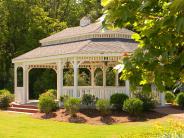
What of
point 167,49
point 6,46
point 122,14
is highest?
point 6,46

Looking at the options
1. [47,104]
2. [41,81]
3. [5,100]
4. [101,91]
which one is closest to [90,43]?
[101,91]

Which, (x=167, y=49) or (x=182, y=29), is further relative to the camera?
(x=167, y=49)

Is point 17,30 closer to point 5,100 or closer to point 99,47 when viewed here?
point 5,100

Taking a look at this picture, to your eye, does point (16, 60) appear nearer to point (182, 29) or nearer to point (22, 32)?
point (22, 32)

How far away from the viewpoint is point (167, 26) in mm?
4195

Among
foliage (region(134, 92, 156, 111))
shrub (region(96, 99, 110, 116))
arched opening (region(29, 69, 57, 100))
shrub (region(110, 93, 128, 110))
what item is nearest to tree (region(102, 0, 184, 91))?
shrub (region(96, 99, 110, 116))

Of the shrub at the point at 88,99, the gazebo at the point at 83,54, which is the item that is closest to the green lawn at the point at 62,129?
the shrub at the point at 88,99

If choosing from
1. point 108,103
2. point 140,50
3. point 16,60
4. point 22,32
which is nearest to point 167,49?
point 140,50

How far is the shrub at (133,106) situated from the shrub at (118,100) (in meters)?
1.10

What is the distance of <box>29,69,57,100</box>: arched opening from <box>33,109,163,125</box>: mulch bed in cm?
1435

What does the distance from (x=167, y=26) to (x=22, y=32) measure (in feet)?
132

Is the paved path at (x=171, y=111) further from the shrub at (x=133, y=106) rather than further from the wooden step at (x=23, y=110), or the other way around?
the wooden step at (x=23, y=110)

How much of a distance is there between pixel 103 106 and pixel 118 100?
153cm

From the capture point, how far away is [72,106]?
23.3m
